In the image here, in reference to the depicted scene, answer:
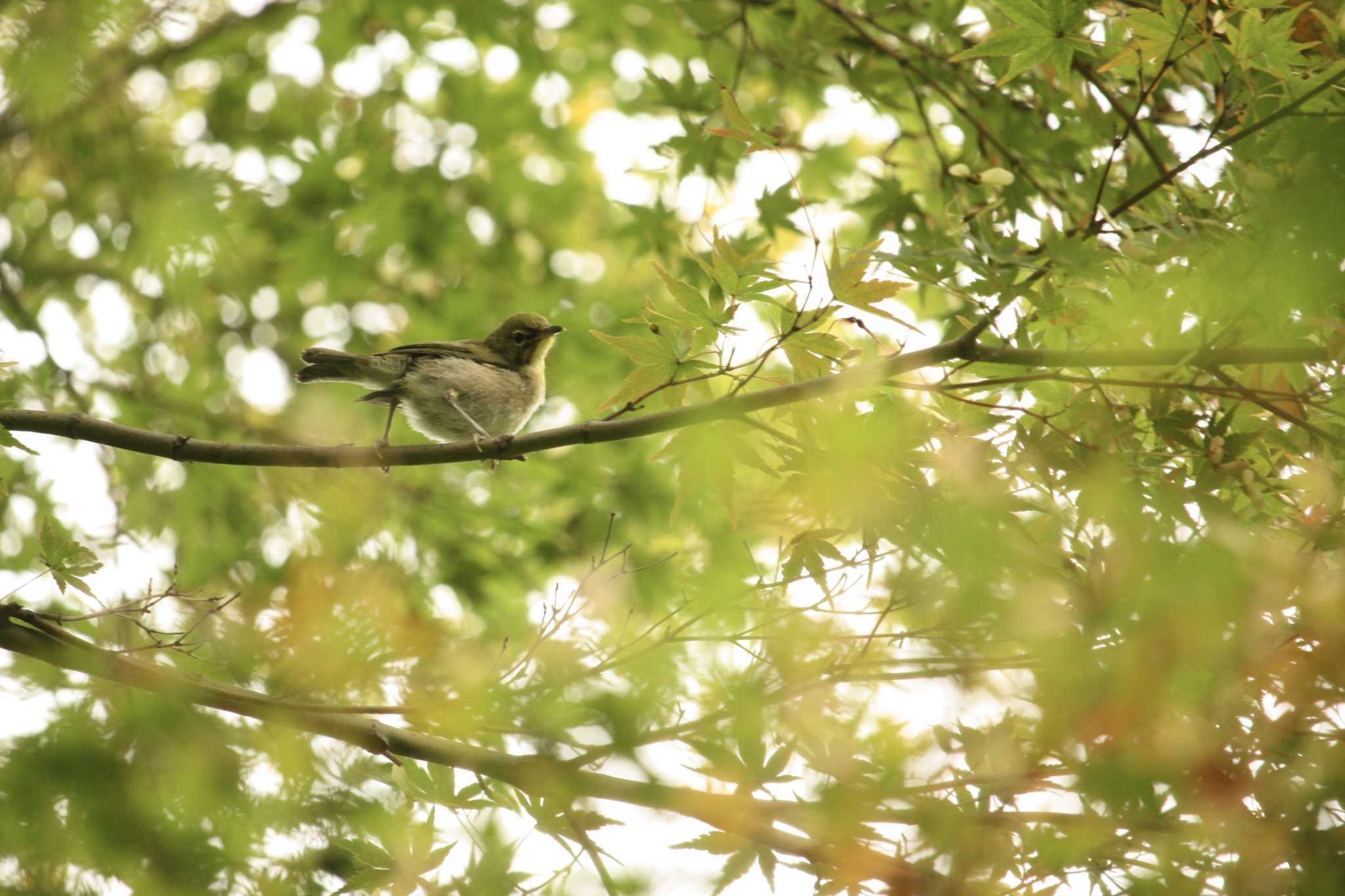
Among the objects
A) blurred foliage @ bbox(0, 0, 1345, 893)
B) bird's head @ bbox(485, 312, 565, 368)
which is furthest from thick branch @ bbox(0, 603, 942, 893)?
bird's head @ bbox(485, 312, 565, 368)

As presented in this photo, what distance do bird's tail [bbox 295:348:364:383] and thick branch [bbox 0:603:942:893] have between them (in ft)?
9.12

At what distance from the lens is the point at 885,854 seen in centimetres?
268

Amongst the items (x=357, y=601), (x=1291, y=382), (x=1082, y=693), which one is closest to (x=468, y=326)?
(x=357, y=601)

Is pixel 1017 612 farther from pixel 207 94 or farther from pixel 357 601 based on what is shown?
pixel 207 94

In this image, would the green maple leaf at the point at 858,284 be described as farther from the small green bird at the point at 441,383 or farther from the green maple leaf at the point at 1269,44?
the small green bird at the point at 441,383

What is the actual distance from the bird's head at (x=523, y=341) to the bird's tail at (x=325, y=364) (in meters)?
1.32

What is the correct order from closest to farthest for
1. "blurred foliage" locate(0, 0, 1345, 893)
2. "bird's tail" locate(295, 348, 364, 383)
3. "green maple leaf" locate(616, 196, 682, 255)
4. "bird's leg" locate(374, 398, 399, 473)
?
"blurred foliage" locate(0, 0, 1345, 893)
"bird's leg" locate(374, 398, 399, 473)
"bird's tail" locate(295, 348, 364, 383)
"green maple leaf" locate(616, 196, 682, 255)

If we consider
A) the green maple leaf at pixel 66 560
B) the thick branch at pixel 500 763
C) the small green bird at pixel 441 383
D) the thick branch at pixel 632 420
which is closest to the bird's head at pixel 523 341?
the small green bird at pixel 441 383

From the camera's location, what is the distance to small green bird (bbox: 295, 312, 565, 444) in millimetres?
6605

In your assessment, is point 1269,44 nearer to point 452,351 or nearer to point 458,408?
point 458,408

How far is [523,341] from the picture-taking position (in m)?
7.70

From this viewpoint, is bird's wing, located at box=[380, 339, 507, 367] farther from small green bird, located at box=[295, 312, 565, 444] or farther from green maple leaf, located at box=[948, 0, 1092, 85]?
green maple leaf, located at box=[948, 0, 1092, 85]

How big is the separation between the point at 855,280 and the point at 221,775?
3093 millimetres

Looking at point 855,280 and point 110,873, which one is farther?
point 110,873
